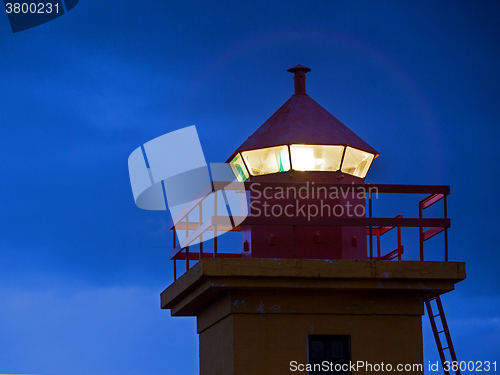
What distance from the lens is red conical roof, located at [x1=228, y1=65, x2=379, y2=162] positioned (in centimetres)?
1222

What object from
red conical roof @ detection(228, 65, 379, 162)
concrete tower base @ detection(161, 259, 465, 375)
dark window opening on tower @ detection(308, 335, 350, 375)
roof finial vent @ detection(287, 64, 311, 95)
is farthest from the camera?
roof finial vent @ detection(287, 64, 311, 95)

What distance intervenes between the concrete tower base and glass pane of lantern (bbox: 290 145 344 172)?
172cm

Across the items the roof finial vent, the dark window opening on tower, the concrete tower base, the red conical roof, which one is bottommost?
the dark window opening on tower

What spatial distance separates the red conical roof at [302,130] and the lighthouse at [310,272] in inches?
0.9

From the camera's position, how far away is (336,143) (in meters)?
12.2

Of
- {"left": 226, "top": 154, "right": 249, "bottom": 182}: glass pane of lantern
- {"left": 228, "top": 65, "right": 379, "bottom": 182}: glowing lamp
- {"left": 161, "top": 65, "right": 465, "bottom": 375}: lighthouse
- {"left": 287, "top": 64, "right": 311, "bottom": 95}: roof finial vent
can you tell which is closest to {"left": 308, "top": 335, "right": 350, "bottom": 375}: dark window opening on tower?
{"left": 161, "top": 65, "right": 465, "bottom": 375}: lighthouse

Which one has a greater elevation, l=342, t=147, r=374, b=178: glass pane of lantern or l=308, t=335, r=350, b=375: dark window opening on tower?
l=342, t=147, r=374, b=178: glass pane of lantern

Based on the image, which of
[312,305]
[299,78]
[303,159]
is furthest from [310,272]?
[299,78]

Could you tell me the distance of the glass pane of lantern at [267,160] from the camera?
40.3 feet

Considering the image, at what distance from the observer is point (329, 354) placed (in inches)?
457

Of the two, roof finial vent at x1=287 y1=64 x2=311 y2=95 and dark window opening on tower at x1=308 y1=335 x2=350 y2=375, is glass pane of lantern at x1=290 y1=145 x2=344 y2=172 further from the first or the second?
dark window opening on tower at x1=308 y1=335 x2=350 y2=375

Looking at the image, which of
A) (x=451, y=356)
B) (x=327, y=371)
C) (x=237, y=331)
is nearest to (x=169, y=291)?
(x=237, y=331)

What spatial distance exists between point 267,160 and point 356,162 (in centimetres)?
142

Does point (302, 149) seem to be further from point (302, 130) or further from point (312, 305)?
point (312, 305)
